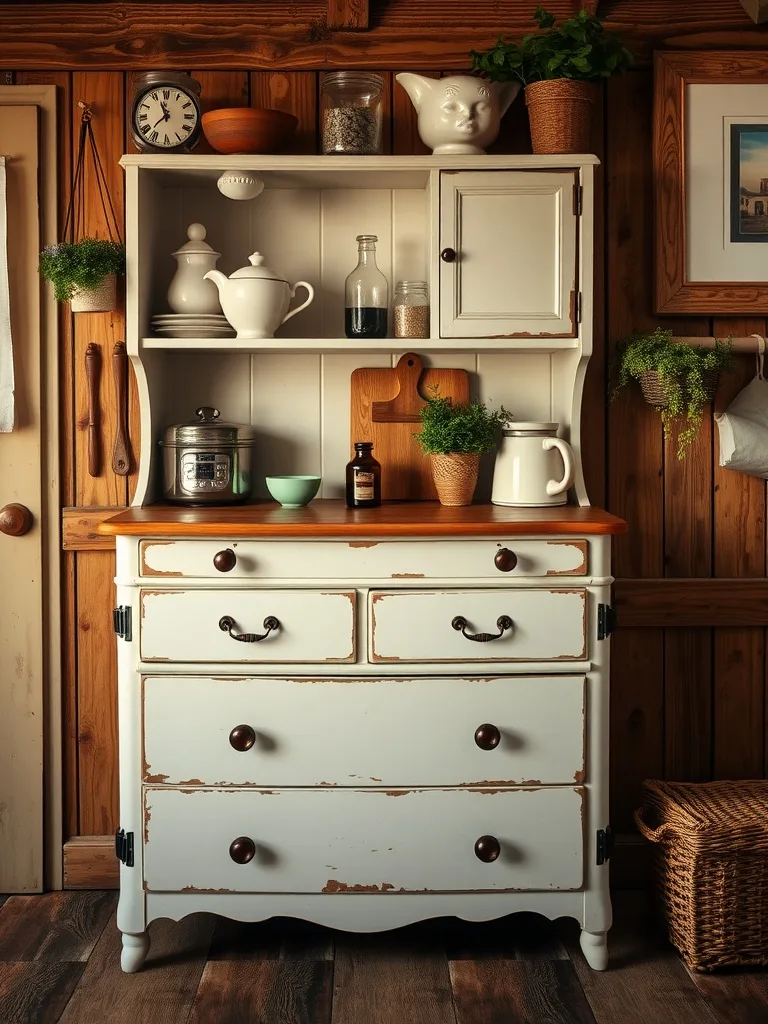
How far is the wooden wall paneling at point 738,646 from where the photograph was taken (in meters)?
2.58

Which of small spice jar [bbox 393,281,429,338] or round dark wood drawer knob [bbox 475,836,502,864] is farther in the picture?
small spice jar [bbox 393,281,429,338]

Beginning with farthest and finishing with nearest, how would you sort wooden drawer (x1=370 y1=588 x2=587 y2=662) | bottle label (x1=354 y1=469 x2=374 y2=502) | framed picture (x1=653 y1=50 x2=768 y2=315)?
1. framed picture (x1=653 y1=50 x2=768 y2=315)
2. bottle label (x1=354 y1=469 x2=374 y2=502)
3. wooden drawer (x1=370 y1=588 x2=587 y2=662)

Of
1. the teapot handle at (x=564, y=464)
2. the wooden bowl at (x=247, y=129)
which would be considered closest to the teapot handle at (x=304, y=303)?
the wooden bowl at (x=247, y=129)

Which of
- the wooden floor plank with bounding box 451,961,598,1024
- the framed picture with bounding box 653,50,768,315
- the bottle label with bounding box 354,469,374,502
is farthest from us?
the framed picture with bounding box 653,50,768,315

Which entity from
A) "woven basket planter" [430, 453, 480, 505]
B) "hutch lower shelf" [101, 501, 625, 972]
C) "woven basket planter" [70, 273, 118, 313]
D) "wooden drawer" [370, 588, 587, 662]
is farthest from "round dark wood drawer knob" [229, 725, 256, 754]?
"woven basket planter" [70, 273, 118, 313]

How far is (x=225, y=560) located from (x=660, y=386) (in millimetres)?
1088

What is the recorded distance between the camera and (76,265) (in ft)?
7.64

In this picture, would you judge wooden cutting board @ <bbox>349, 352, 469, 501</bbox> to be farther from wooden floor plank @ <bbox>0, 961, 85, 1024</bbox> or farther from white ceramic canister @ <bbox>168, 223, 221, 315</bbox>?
wooden floor plank @ <bbox>0, 961, 85, 1024</bbox>

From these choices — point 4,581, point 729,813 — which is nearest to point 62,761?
point 4,581

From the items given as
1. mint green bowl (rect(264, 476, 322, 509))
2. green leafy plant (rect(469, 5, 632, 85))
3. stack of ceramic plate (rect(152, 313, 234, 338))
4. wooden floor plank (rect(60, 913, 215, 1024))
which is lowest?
wooden floor plank (rect(60, 913, 215, 1024))

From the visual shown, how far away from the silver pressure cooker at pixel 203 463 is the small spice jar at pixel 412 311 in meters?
0.46

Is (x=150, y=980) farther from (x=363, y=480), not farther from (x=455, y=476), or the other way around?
(x=455, y=476)

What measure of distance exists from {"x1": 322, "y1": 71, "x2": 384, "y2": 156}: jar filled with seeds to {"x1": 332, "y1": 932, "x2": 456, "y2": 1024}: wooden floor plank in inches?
70.5

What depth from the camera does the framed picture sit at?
2469 millimetres
